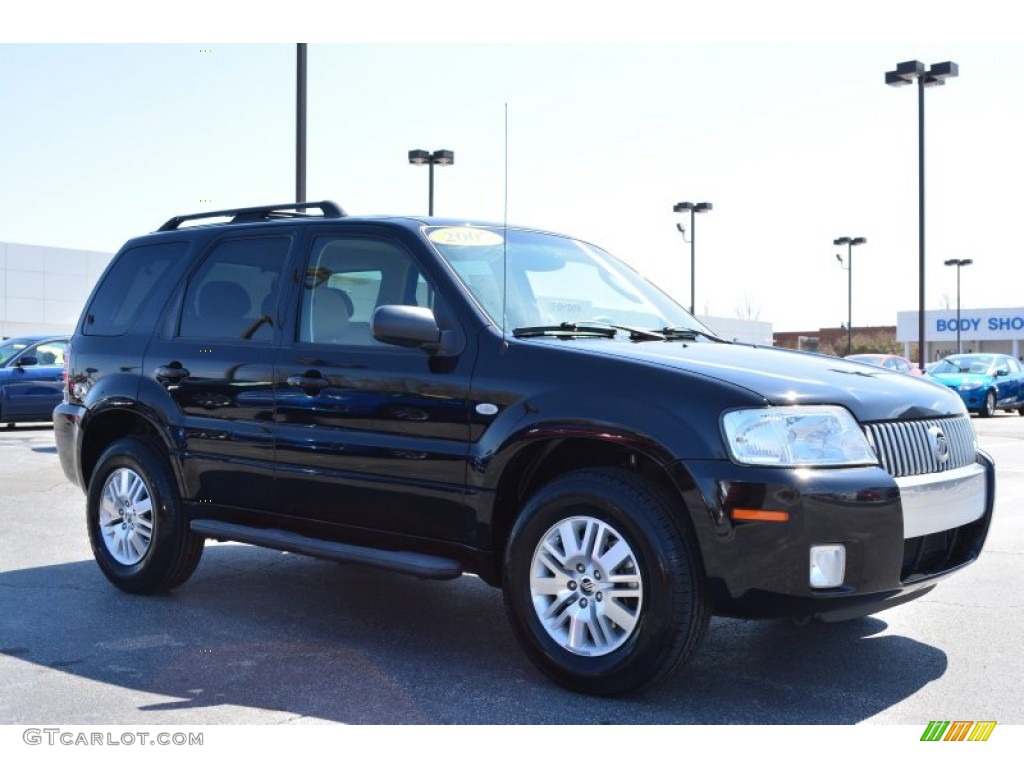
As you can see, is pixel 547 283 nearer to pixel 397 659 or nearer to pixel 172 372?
pixel 397 659

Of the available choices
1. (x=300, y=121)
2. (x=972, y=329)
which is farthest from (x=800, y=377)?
(x=972, y=329)

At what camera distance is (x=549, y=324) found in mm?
5047

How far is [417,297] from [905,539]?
2305 mm

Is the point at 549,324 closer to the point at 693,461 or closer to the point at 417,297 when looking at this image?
the point at 417,297

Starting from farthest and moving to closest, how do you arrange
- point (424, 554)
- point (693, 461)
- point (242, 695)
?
point (424, 554), point (242, 695), point (693, 461)

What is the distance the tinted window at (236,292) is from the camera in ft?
19.0

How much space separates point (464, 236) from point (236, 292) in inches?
53.1

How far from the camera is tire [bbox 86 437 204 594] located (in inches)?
240

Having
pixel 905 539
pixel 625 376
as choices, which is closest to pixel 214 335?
pixel 625 376

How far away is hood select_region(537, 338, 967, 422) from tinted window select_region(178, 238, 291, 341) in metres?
1.68

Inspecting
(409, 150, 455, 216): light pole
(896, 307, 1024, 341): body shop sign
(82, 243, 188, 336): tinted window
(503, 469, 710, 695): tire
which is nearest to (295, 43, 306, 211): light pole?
(82, 243, 188, 336): tinted window

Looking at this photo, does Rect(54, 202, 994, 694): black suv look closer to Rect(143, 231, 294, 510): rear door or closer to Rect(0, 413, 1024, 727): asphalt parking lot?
Rect(143, 231, 294, 510): rear door

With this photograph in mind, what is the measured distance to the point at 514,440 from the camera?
15.1 feet
